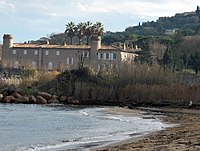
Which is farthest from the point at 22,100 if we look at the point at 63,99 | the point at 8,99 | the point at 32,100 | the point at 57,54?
the point at 57,54

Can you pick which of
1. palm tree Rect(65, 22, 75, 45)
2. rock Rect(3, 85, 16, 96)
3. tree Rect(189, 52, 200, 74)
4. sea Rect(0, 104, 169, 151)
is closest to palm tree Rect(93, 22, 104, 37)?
palm tree Rect(65, 22, 75, 45)

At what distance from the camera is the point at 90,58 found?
113938 millimetres

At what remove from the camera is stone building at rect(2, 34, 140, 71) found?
114 metres

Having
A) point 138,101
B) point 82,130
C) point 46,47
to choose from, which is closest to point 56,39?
point 46,47

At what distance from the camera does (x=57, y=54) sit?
11619 cm

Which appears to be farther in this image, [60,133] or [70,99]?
[70,99]

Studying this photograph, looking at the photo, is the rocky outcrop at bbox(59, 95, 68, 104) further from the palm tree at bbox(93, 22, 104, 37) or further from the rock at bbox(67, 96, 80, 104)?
the palm tree at bbox(93, 22, 104, 37)

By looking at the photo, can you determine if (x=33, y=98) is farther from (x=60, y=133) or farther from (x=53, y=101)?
(x=60, y=133)

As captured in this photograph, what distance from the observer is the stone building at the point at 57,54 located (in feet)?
372

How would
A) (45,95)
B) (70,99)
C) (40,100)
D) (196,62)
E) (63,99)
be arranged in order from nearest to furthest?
(40,100) → (70,99) → (63,99) → (45,95) → (196,62)

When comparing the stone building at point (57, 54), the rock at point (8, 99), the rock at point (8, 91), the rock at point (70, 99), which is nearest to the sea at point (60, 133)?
the rock at point (8, 99)

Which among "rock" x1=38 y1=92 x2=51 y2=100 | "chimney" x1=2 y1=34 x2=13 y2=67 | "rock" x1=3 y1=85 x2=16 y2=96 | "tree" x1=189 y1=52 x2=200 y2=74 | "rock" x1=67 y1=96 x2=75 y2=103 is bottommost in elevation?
"rock" x1=67 y1=96 x2=75 y2=103

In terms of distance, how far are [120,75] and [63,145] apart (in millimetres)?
45629

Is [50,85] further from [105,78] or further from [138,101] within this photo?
[138,101]
